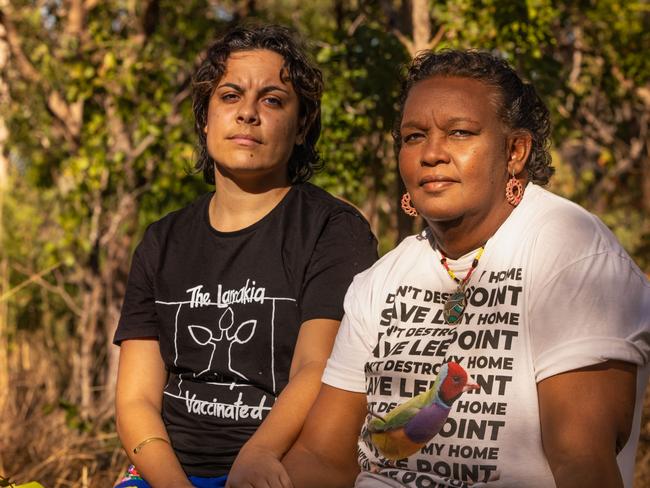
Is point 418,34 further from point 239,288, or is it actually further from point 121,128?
point 121,128

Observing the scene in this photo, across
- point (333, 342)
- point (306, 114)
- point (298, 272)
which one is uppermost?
point (306, 114)

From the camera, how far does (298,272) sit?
3.10 meters

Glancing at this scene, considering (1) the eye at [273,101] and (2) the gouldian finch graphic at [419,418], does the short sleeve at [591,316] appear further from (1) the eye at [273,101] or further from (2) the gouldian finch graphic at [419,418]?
(1) the eye at [273,101]

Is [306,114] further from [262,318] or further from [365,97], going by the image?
[365,97]

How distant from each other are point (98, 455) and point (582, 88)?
13.1 feet

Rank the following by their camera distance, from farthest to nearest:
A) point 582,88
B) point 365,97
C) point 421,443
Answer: point 582,88 < point 365,97 < point 421,443

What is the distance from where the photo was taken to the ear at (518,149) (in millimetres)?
2635

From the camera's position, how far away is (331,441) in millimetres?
2781

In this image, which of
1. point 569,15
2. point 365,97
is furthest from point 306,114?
point 569,15

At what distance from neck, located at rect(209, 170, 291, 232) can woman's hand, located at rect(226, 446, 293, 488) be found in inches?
29.5

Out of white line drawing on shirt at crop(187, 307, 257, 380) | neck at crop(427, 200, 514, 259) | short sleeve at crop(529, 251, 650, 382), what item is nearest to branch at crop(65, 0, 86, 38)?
white line drawing on shirt at crop(187, 307, 257, 380)

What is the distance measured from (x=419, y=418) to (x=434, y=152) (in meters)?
0.65

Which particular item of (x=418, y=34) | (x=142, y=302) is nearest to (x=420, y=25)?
(x=418, y=34)

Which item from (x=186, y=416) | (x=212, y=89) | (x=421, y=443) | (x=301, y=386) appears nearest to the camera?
(x=421, y=443)
